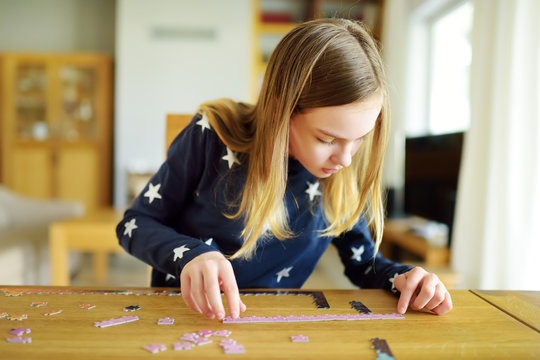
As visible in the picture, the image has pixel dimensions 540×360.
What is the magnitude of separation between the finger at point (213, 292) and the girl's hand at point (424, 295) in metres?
0.29

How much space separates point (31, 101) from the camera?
16.2 feet

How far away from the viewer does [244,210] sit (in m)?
0.99

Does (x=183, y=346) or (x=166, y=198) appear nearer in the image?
(x=183, y=346)

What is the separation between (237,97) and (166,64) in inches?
31.9

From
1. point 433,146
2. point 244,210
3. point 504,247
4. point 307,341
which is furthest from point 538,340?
point 433,146

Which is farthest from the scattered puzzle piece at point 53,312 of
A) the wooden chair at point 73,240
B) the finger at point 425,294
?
the wooden chair at point 73,240

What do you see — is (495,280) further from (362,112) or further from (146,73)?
(146,73)

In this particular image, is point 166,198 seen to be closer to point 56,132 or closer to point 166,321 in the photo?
point 166,321

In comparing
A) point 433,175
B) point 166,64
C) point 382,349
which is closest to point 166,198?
point 382,349

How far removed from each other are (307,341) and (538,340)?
12.6 inches

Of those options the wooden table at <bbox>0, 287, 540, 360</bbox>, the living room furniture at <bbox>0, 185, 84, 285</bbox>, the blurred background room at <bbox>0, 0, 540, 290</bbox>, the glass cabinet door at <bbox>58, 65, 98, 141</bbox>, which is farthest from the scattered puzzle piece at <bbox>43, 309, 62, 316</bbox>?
the glass cabinet door at <bbox>58, 65, 98, 141</bbox>

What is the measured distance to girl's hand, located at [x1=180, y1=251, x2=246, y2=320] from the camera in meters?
0.65

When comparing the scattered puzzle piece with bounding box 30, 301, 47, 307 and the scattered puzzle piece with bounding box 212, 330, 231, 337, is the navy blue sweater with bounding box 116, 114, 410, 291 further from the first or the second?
the scattered puzzle piece with bounding box 212, 330, 231, 337

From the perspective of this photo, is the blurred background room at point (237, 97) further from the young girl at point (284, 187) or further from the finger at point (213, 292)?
the finger at point (213, 292)
